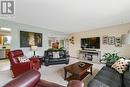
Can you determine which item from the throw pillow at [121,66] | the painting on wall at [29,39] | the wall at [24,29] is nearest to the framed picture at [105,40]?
the wall at [24,29]

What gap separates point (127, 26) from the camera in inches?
230

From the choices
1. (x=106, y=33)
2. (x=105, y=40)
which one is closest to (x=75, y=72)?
(x=105, y=40)

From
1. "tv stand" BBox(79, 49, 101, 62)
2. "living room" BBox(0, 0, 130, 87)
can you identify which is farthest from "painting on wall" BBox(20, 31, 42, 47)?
"tv stand" BBox(79, 49, 101, 62)

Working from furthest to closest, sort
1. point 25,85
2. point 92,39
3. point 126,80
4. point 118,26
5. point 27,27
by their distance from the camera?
point 92,39
point 118,26
point 27,27
point 126,80
point 25,85

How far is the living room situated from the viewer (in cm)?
323

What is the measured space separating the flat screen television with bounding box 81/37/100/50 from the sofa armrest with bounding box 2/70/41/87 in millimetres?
5848

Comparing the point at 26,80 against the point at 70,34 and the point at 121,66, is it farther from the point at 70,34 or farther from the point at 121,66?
the point at 70,34

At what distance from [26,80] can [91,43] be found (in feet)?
20.6

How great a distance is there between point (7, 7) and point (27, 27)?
225cm

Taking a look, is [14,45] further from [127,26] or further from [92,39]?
[127,26]

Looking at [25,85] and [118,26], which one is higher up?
[118,26]

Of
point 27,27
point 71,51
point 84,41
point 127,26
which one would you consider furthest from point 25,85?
point 71,51

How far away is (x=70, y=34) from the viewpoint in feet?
29.5

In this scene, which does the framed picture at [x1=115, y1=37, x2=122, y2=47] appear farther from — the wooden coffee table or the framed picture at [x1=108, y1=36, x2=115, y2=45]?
the wooden coffee table
